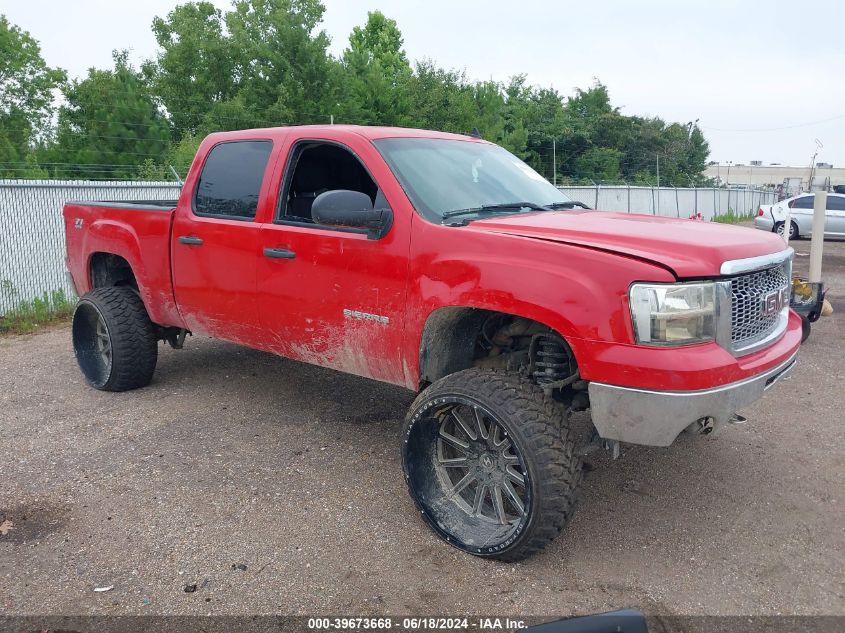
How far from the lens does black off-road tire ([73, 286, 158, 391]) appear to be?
5527 millimetres

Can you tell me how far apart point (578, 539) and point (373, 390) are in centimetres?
265

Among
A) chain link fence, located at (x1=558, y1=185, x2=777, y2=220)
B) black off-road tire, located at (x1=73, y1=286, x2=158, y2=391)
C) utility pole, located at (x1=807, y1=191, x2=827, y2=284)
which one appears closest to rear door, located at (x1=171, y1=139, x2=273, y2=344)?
black off-road tire, located at (x1=73, y1=286, x2=158, y2=391)

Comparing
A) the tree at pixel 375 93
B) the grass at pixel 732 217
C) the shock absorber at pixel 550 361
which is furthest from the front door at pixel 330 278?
the grass at pixel 732 217

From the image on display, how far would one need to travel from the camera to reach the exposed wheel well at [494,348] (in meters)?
3.45

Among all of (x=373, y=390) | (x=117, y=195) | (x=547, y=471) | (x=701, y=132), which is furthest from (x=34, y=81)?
(x=701, y=132)

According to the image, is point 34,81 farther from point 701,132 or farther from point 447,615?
point 701,132

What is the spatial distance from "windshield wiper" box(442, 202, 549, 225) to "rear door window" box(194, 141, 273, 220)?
4.58 ft

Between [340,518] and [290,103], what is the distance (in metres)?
34.3

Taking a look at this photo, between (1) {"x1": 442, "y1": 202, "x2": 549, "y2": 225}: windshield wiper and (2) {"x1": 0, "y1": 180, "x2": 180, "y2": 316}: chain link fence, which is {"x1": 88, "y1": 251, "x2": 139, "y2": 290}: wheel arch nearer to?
(1) {"x1": 442, "y1": 202, "x2": 549, "y2": 225}: windshield wiper

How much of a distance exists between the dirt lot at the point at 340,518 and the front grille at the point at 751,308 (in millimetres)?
1021

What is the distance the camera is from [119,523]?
3738 millimetres

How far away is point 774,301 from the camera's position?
355 cm

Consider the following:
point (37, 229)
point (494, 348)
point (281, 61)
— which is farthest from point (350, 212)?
point (281, 61)

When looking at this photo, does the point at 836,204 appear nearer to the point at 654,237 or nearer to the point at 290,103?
the point at 654,237
